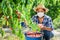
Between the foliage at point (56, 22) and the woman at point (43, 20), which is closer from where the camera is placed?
the woman at point (43, 20)

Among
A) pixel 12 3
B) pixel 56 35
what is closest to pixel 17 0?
pixel 12 3

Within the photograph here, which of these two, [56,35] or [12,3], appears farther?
[56,35]

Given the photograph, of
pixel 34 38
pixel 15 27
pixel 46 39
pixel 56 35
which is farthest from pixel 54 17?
pixel 15 27

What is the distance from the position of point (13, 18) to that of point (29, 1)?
126 mm

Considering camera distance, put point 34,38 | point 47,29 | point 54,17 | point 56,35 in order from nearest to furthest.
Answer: point 34,38, point 47,29, point 56,35, point 54,17

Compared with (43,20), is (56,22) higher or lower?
lower

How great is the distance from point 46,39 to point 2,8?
4.39 meters

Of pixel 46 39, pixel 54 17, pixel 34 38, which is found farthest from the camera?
pixel 54 17

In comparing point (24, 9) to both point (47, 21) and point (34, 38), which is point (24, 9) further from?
point (47, 21)

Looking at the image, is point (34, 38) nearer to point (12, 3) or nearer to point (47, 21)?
point (47, 21)

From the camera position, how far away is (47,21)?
5258 millimetres

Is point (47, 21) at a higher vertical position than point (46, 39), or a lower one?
higher

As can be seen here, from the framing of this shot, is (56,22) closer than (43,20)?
No

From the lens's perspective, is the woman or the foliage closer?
the woman
